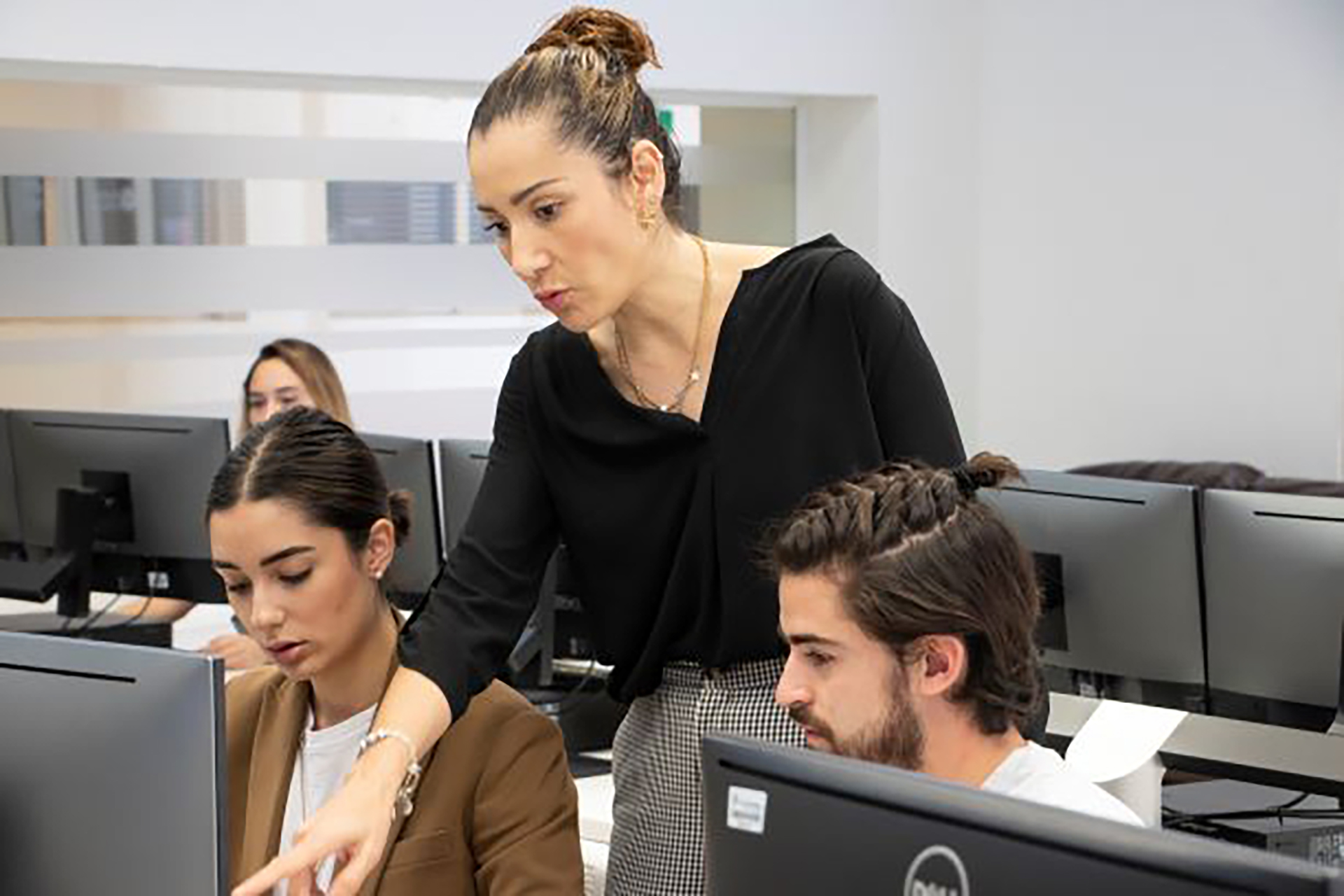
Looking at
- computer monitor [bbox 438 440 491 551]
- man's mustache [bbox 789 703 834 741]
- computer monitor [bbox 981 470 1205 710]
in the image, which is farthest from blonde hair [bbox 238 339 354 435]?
man's mustache [bbox 789 703 834 741]

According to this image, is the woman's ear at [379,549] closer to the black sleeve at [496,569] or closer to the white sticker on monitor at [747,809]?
the black sleeve at [496,569]

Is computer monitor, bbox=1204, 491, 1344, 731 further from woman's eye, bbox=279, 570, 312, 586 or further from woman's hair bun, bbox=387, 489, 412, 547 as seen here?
woman's eye, bbox=279, 570, 312, 586

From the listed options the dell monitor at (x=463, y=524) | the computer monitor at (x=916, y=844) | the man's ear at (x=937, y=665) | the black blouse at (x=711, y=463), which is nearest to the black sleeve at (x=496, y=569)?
the black blouse at (x=711, y=463)

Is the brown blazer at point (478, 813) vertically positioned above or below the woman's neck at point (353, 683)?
below

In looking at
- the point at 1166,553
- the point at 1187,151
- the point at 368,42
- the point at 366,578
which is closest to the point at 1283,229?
the point at 1187,151

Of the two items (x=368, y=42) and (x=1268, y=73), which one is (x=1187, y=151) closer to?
(x=1268, y=73)

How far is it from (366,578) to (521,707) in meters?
0.26

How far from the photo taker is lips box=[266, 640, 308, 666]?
2.30 meters

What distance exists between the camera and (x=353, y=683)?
2.34 meters

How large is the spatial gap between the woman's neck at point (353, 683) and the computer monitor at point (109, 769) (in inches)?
30.6

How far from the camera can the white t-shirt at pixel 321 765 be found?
2287 mm

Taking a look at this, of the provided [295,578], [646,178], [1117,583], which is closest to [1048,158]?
[1117,583]

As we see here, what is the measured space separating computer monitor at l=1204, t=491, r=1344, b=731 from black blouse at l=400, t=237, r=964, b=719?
102 centimetres

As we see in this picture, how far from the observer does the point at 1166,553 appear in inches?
115
